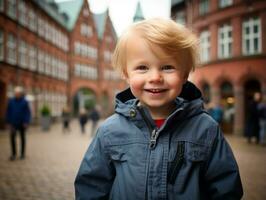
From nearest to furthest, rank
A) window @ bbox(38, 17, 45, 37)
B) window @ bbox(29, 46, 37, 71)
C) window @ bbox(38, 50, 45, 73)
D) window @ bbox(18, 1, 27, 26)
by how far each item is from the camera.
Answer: window @ bbox(18, 1, 27, 26), window @ bbox(29, 46, 37, 71), window @ bbox(38, 17, 45, 37), window @ bbox(38, 50, 45, 73)

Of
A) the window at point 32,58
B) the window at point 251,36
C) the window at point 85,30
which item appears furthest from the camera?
the window at point 85,30

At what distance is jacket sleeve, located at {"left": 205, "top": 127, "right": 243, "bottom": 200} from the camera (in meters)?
1.58

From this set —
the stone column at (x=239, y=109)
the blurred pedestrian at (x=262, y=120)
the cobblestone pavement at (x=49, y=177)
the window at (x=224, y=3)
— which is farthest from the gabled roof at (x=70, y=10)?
the cobblestone pavement at (x=49, y=177)

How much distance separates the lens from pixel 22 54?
24.6 m

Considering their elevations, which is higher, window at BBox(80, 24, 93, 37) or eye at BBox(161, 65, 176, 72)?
window at BBox(80, 24, 93, 37)

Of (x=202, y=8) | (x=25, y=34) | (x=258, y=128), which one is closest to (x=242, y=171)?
(x=258, y=128)

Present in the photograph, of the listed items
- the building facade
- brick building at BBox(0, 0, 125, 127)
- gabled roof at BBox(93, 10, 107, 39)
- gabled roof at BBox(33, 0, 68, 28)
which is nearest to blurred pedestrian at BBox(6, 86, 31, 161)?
brick building at BBox(0, 0, 125, 127)

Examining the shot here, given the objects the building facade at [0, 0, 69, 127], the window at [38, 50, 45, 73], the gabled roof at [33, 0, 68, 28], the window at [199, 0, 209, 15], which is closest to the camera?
the window at [199, 0, 209, 15]

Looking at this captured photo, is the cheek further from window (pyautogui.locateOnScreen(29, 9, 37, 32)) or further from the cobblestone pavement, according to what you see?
window (pyautogui.locateOnScreen(29, 9, 37, 32))

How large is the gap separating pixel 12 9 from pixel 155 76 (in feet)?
71.9

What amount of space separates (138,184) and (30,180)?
172 inches

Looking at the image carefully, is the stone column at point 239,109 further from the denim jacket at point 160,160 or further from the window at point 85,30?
the window at point 85,30

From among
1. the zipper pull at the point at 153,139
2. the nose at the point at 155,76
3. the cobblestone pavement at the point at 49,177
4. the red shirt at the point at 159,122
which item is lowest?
the cobblestone pavement at the point at 49,177

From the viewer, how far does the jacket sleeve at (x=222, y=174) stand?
1.58m
